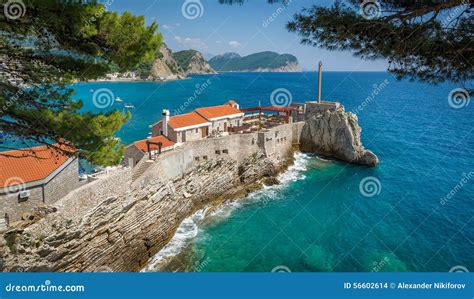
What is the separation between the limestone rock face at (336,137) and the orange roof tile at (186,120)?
13755 mm

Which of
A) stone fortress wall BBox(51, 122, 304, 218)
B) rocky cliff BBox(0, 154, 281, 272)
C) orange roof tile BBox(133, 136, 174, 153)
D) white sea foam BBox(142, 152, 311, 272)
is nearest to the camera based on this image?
rocky cliff BBox(0, 154, 281, 272)

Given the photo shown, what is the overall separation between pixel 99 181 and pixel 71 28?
450 inches

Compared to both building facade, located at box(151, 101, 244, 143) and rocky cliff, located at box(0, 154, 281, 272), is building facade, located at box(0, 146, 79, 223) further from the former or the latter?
building facade, located at box(151, 101, 244, 143)

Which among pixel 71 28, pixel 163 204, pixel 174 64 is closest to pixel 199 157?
pixel 163 204

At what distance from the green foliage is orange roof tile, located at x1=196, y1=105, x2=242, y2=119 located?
81.2ft

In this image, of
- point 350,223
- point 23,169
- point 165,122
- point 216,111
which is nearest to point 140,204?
point 23,169

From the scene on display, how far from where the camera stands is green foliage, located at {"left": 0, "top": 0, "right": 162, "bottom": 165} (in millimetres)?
7191

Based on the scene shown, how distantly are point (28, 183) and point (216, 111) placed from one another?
22364mm

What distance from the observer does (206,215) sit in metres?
24.4

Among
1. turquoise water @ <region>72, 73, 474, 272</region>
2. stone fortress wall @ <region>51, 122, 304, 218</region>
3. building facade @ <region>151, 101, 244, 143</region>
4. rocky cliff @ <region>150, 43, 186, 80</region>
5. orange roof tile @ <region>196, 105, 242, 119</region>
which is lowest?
turquoise water @ <region>72, 73, 474, 272</region>

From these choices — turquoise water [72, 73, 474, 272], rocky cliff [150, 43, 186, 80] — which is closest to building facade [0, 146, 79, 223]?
turquoise water [72, 73, 474, 272]

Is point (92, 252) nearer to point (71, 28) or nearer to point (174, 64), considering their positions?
point (71, 28)

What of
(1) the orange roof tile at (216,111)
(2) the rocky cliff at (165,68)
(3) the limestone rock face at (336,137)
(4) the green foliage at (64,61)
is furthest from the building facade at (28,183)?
(2) the rocky cliff at (165,68)

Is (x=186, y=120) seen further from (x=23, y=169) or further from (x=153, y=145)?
(x=23, y=169)
